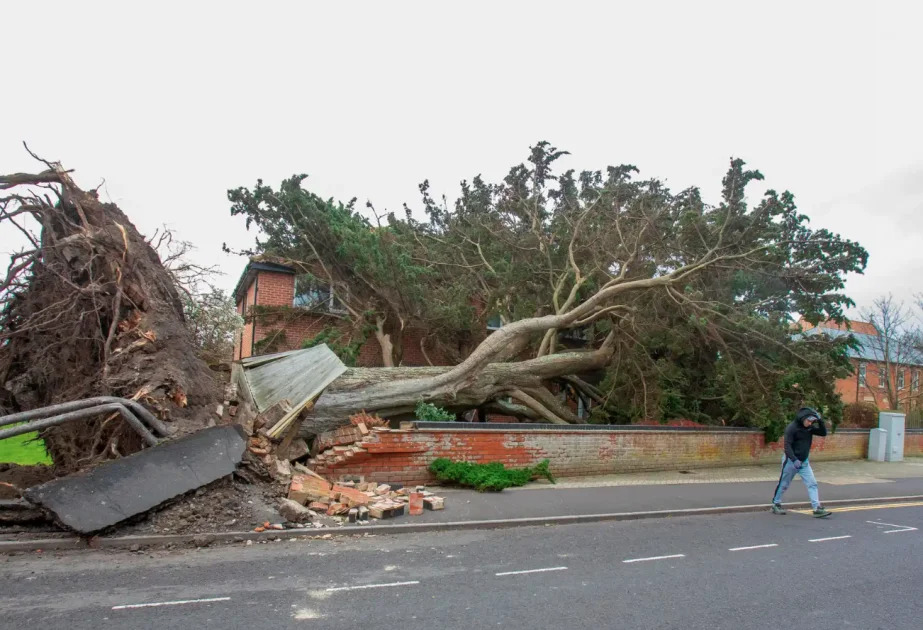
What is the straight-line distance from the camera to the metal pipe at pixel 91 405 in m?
6.01

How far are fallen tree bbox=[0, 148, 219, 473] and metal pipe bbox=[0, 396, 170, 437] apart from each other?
349mm

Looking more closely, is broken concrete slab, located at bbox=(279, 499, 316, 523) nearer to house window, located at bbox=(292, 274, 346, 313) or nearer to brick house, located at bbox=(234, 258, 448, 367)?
brick house, located at bbox=(234, 258, 448, 367)

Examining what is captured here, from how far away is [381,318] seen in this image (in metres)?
16.8

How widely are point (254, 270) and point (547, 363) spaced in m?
9.41

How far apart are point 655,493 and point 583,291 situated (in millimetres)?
7965

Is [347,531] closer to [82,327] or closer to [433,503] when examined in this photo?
[433,503]

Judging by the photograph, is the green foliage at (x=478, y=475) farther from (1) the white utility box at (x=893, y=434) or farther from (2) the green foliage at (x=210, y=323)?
(1) the white utility box at (x=893, y=434)

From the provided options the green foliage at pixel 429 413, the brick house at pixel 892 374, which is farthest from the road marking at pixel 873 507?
the brick house at pixel 892 374

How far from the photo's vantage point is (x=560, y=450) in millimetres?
11586

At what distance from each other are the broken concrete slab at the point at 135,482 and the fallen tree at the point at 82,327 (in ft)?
1.80

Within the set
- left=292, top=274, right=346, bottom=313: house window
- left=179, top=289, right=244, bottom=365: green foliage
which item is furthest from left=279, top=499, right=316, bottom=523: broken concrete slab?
left=292, top=274, right=346, bottom=313: house window

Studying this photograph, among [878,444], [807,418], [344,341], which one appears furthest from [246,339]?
[878,444]

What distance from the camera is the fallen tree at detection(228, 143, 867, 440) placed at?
1362 cm

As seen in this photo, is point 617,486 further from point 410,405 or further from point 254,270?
point 254,270
